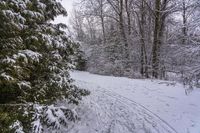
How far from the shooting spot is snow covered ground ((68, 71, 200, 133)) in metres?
4.76

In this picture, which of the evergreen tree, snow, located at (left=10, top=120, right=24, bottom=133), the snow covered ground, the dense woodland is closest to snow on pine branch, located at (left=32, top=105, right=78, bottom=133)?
the evergreen tree

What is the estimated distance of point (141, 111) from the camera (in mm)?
5906

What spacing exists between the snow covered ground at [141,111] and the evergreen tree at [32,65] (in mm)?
874

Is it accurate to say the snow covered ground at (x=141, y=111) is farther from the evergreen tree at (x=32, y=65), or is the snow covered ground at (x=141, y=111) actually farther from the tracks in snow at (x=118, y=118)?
the evergreen tree at (x=32, y=65)

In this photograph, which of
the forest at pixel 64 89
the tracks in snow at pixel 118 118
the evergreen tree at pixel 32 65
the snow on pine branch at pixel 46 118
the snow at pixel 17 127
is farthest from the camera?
the tracks in snow at pixel 118 118

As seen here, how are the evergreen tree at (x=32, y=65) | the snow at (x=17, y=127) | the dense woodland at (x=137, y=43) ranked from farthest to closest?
the dense woodland at (x=137, y=43), the evergreen tree at (x=32, y=65), the snow at (x=17, y=127)

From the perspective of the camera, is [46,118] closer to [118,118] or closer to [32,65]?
[32,65]

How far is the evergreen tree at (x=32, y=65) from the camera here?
123 inches

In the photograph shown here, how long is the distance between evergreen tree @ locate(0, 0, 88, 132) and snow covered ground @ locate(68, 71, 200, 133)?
87 centimetres

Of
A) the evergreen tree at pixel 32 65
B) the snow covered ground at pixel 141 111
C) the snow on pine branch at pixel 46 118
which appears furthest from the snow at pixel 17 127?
the snow covered ground at pixel 141 111

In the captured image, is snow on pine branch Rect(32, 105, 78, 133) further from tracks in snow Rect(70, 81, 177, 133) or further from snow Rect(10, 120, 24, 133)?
tracks in snow Rect(70, 81, 177, 133)

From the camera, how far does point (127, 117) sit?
17.9 feet

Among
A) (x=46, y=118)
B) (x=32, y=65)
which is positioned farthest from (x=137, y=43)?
(x=46, y=118)

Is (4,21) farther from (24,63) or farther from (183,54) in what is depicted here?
(183,54)
